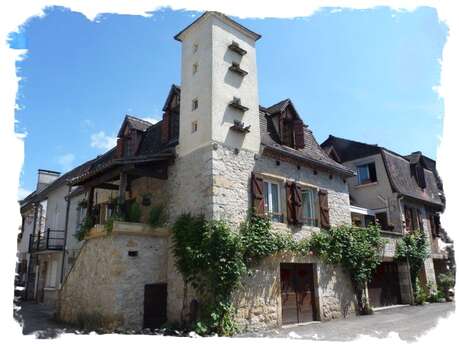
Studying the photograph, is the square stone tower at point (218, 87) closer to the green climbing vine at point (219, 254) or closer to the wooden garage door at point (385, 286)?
the green climbing vine at point (219, 254)

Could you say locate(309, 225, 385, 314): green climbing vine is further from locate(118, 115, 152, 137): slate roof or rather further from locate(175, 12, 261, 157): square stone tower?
locate(118, 115, 152, 137): slate roof

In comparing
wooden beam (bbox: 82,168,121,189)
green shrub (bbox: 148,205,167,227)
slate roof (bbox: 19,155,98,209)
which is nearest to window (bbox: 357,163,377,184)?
green shrub (bbox: 148,205,167,227)

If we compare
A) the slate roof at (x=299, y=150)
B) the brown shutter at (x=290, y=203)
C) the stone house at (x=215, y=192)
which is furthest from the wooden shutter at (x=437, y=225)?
the brown shutter at (x=290, y=203)

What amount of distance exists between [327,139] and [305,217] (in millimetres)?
11323

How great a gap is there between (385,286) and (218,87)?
1241cm

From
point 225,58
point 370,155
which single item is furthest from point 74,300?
point 370,155

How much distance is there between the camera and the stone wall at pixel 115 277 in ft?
34.9

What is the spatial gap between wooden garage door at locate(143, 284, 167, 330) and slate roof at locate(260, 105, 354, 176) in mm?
6087

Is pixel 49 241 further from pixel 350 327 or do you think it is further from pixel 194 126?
pixel 350 327

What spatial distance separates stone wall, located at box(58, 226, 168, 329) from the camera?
34.9 ft

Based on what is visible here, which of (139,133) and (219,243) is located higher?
(139,133)

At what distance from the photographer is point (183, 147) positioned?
12.9 metres

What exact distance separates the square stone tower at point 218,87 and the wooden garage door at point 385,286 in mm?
9144

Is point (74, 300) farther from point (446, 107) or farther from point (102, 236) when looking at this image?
point (446, 107)
